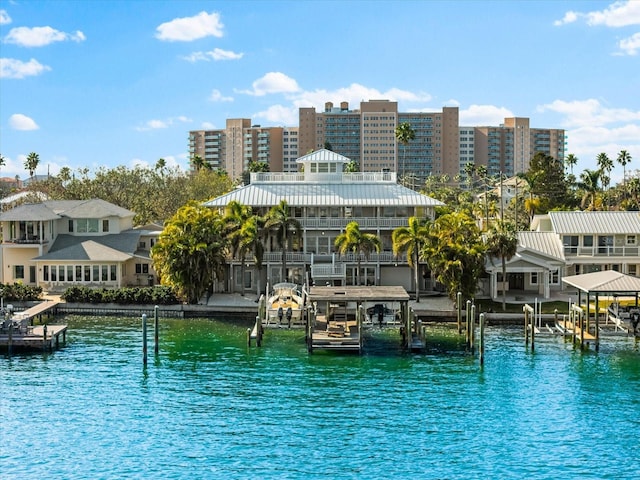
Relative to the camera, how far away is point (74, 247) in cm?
7194

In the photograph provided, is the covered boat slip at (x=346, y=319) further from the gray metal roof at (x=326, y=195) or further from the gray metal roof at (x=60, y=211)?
the gray metal roof at (x=60, y=211)

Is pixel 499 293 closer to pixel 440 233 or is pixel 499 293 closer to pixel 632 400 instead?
pixel 440 233

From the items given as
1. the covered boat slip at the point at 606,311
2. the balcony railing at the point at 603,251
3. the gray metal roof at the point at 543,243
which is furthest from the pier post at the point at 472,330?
the balcony railing at the point at 603,251

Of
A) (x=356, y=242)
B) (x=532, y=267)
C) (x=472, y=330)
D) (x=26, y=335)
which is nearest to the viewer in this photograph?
(x=26, y=335)

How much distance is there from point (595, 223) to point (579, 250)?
2914 mm

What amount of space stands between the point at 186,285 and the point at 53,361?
55.4 ft

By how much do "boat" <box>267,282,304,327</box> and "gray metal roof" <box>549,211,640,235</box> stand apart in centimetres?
2503

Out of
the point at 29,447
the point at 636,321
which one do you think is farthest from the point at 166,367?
the point at 636,321

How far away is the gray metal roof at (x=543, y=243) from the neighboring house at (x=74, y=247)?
3158cm

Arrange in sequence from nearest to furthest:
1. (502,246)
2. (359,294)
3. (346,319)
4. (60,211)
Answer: (359,294) → (346,319) → (502,246) → (60,211)

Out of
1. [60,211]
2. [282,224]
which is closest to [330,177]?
[282,224]

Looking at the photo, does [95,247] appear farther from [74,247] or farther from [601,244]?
[601,244]

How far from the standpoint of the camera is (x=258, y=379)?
43781 millimetres

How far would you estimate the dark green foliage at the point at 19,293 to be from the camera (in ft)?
214
